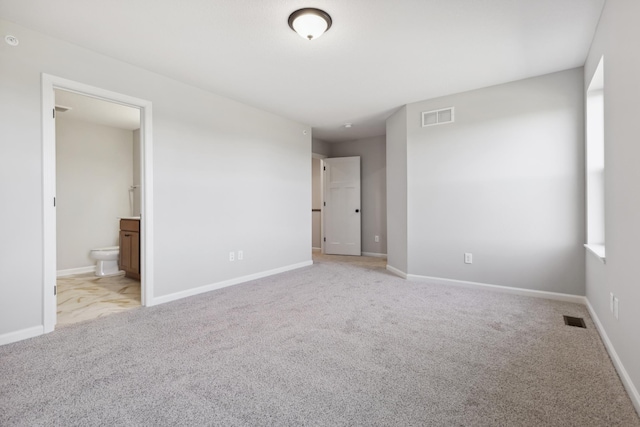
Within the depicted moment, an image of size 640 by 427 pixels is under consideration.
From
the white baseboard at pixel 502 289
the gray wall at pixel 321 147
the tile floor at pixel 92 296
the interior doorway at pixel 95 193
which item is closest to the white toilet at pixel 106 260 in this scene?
the interior doorway at pixel 95 193

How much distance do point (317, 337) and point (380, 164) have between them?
4.59 meters

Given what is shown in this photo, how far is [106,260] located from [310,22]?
14.8ft

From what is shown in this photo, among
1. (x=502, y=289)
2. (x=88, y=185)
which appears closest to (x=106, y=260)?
(x=88, y=185)

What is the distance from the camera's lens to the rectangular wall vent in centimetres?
391

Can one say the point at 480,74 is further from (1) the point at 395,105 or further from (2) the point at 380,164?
(2) the point at 380,164

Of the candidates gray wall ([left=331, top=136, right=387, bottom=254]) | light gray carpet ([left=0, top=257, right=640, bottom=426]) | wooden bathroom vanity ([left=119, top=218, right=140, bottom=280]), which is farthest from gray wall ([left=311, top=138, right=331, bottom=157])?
light gray carpet ([left=0, top=257, right=640, bottom=426])

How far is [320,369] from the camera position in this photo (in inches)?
74.0

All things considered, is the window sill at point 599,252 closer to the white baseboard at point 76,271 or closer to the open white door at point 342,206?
the open white door at point 342,206

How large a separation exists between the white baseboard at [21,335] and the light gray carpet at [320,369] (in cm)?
9

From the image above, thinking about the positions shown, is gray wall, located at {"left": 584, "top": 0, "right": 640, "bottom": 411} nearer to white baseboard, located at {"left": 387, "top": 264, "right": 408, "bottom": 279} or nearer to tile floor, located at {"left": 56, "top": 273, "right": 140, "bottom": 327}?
white baseboard, located at {"left": 387, "top": 264, "right": 408, "bottom": 279}

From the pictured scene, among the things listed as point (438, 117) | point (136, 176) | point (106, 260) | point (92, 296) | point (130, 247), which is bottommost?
point (92, 296)

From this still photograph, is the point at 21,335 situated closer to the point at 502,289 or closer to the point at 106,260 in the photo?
the point at 106,260

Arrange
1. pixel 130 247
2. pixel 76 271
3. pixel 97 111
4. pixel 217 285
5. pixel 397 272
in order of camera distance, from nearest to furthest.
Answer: pixel 217 285 → pixel 130 247 → pixel 97 111 → pixel 397 272 → pixel 76 271

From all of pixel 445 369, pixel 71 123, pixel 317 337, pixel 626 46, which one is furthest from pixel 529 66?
pixel 71 123
